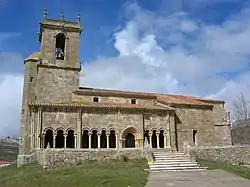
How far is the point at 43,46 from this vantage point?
118 ft

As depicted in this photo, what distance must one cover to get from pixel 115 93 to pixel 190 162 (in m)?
14.9

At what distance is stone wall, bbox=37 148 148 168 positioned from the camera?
23.9m

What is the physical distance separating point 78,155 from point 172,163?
24.8 ft

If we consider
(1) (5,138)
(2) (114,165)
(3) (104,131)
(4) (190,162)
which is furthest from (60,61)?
(1) (5,138)

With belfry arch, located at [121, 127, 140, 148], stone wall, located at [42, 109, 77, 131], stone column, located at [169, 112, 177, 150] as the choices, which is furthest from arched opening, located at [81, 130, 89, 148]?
stone column, located at [169, 112, 177, 150]

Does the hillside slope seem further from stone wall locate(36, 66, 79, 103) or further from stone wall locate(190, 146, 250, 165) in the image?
stone wall locate(190, 146, 250, 165)

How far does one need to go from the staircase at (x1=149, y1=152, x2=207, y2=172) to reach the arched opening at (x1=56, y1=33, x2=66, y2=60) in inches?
703

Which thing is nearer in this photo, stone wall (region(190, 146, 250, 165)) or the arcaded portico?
stone wall (region(190, 146, 250, 165))

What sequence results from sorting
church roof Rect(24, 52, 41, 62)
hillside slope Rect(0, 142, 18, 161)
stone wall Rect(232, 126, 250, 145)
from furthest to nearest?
hillside slope Rect(0, 142, 18, 161)
stone wall Rect(232, 126, 250, 145)
church roof Rect(24, 52, 41, 62)

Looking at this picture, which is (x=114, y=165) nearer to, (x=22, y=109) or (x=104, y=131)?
(x=104, y=131)

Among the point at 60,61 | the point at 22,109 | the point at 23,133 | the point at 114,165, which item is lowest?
the point at 114,165

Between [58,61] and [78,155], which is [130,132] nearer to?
[78,155]

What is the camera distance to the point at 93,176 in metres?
19.1

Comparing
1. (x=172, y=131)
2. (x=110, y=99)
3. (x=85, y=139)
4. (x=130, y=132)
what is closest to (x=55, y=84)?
(x=110, y=99)
